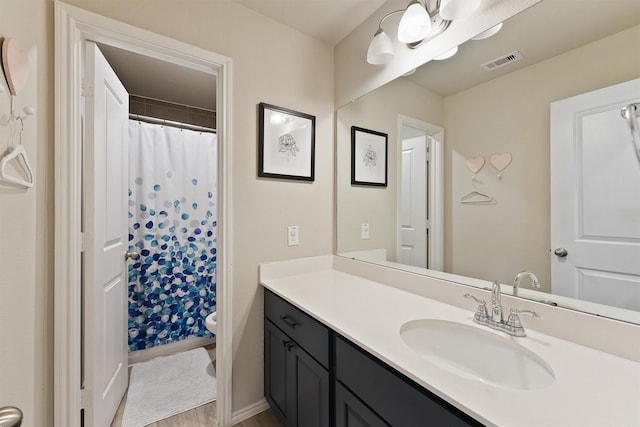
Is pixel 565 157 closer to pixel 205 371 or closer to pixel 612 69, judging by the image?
pixel 612 69

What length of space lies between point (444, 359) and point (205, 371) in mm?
1801

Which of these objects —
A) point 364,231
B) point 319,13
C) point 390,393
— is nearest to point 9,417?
point 390,393

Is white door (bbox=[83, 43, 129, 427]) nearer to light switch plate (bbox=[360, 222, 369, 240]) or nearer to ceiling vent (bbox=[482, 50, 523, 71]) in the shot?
light switch plate (bbox=[360, 222, 369, 240])

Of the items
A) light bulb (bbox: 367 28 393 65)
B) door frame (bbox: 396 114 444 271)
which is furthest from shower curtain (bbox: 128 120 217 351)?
Result: door frame (bbox: 396 114 444 271)

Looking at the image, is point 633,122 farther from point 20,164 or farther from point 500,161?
point 20,164

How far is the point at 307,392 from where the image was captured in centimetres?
116

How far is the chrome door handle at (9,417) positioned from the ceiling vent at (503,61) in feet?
5.53

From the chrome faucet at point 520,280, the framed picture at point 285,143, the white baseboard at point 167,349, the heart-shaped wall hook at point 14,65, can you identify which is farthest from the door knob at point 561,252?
the white baseboard at point 167,349

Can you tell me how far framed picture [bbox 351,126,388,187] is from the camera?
1.69 m

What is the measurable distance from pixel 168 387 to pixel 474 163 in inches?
91.5

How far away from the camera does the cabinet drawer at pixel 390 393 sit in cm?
64

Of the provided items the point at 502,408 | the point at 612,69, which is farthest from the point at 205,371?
the point at 612,69

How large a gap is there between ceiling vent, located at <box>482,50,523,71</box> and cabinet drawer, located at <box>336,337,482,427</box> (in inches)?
48.0

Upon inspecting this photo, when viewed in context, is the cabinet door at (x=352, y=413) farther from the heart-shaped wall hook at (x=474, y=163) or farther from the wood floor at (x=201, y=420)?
the heart-shaped wall hook at (x=474, y=163)
